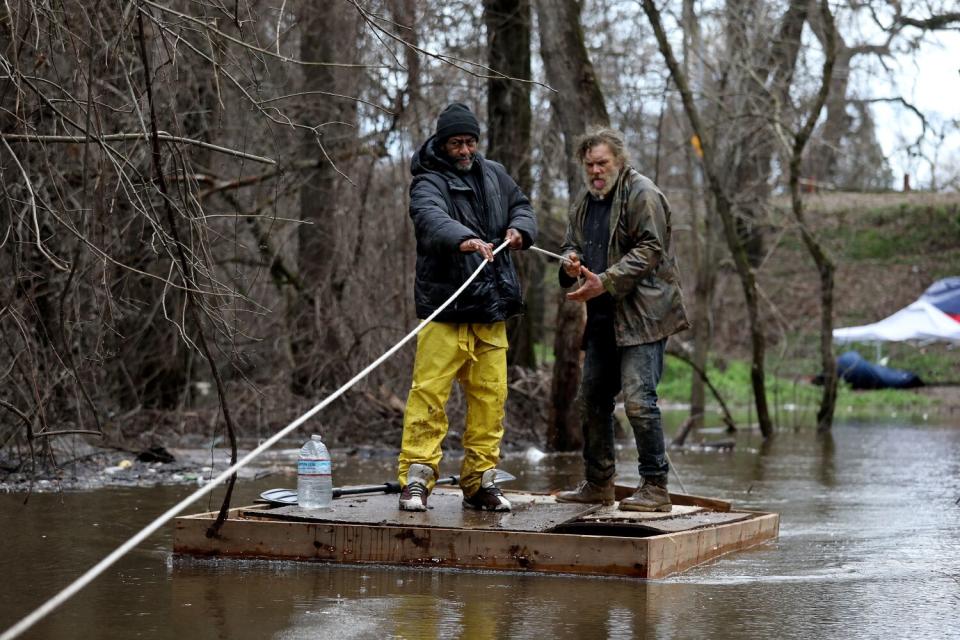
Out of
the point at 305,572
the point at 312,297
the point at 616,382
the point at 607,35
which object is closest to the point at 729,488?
the point at 616,382

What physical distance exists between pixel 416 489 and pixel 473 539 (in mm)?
789

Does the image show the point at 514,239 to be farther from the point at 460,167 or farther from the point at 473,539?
the point at 473,539

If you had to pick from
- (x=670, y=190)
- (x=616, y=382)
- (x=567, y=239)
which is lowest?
(x=616, y=382)

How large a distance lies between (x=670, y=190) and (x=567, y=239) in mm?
15864

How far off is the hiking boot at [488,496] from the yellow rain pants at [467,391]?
3cm

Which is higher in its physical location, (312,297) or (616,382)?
(312,297)

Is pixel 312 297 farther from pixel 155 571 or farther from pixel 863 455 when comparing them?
pixel 155 571

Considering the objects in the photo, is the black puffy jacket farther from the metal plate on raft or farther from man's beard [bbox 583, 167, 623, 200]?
the metal plate on raft

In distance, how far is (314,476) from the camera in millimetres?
7000

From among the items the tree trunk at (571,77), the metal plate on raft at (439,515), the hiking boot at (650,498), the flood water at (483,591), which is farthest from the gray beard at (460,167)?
the tree trunk at (571,77)

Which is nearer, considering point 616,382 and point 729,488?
point 616,382

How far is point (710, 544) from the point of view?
21.9ft

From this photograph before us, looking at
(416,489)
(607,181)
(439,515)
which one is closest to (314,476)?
(416,489)

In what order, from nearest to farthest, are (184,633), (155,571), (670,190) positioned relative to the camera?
(184,633)
(155,571)
(670,190)
